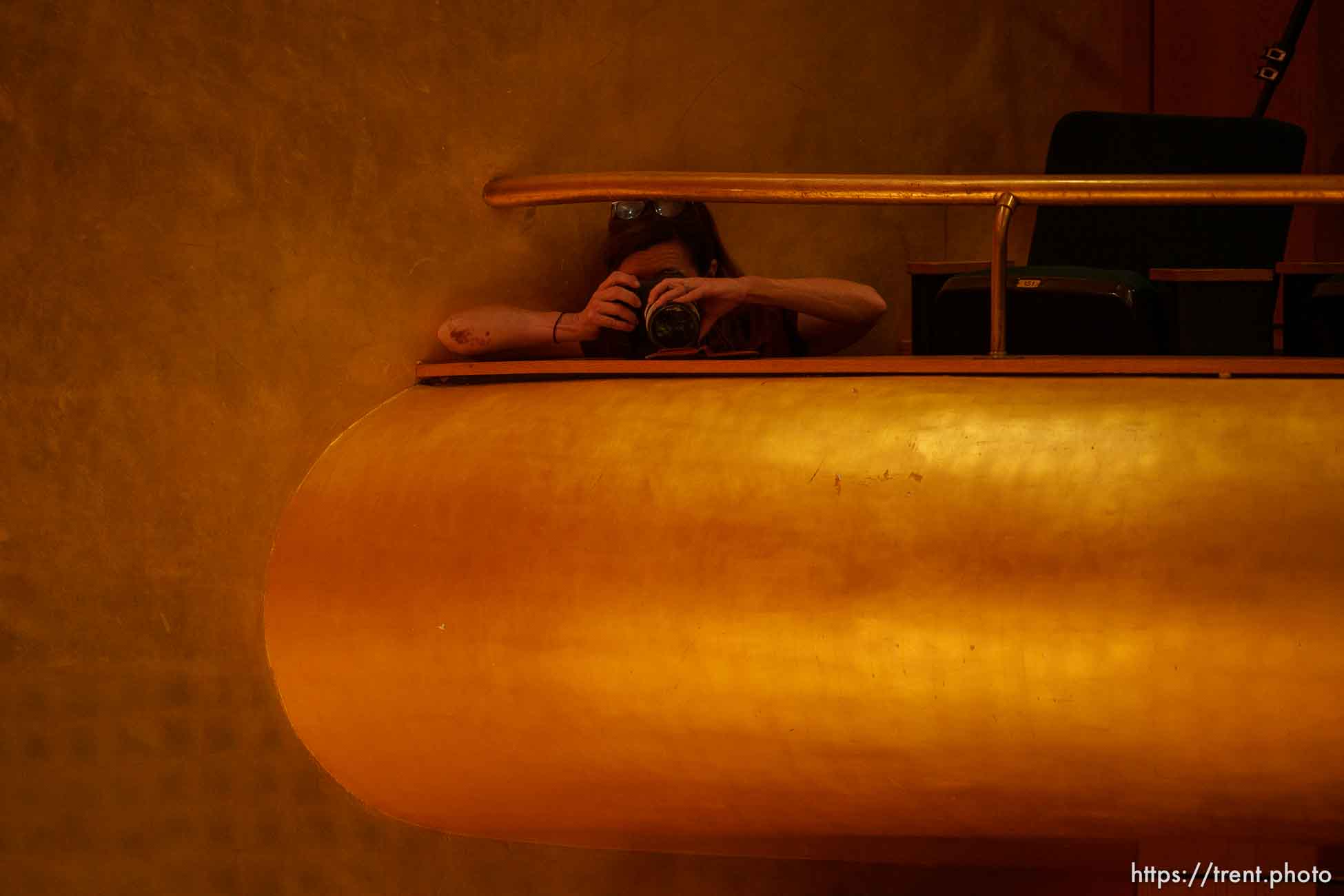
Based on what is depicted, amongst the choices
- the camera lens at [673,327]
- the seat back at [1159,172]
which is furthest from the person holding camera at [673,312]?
the seat back at [1159,172]

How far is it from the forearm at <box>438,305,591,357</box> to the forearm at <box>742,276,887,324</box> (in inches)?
11.9

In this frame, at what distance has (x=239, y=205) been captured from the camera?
2.17 metres

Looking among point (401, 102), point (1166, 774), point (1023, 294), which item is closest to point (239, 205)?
point (401, 102)

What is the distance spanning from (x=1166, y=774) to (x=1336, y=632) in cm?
26

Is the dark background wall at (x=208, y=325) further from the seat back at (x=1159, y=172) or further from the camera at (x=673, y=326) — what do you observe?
the seat back at (x=1159, y=172)

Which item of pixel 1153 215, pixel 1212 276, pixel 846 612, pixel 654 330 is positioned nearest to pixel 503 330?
pixel 654 330

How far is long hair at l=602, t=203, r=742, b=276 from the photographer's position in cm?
244

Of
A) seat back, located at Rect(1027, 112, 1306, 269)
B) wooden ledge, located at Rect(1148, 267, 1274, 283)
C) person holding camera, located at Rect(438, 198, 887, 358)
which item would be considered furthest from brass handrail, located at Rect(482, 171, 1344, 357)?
seat back, located at Rect(1027, 112, 1306, 269)

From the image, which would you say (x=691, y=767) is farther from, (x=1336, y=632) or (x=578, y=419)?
(x=1336, y=632)

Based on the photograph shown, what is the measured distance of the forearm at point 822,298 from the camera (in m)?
2.26

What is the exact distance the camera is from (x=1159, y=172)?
306 cm

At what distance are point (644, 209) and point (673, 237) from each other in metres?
0.10

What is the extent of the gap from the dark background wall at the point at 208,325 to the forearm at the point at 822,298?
41 centimetres

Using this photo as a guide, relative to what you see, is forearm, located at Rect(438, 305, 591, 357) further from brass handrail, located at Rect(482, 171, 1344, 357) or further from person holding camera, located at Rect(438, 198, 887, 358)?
brass handrail, located at Rect(482, 171, 1344, 357)
